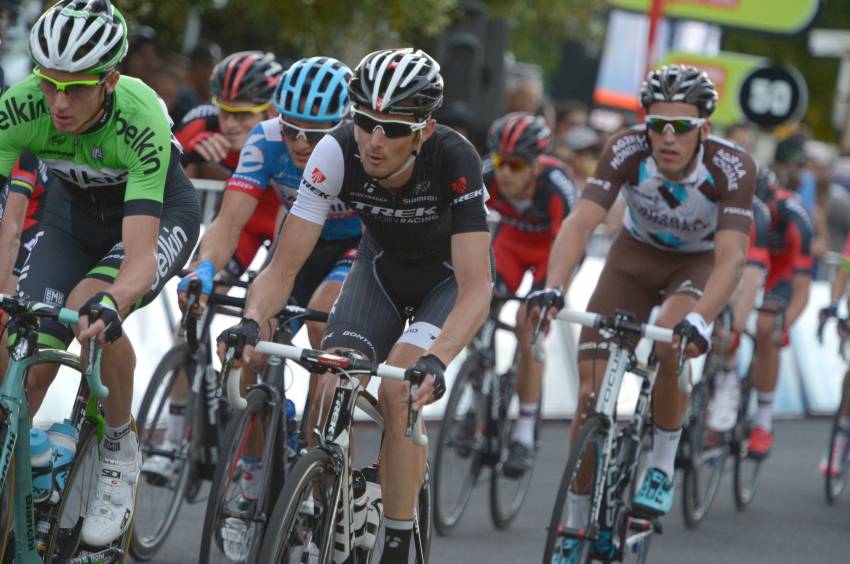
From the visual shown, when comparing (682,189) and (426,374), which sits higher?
(682,189)

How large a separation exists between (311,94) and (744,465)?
495cm

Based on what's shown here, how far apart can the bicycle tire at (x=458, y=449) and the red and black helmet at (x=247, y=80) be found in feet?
6.28

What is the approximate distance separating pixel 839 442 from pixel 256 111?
4.88 metres

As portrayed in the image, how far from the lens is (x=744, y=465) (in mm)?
10125

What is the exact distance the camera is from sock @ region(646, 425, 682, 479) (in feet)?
23.3

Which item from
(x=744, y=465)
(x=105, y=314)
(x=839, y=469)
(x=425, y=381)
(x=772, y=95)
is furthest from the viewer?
(x=772, y=95)

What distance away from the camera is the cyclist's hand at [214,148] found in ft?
25.8

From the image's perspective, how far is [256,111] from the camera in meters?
7.84

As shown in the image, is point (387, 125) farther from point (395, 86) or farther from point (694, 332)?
point (694, 332)

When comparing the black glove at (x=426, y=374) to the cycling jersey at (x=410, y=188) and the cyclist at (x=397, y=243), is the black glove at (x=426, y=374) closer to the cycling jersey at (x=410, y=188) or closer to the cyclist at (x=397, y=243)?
the cyclist at (x=397, y=243)

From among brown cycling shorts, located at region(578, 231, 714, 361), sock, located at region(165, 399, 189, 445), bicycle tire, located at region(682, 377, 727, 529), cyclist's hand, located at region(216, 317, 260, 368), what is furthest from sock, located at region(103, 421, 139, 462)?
bicycle tire, located at region(682, 377, 727, 529)

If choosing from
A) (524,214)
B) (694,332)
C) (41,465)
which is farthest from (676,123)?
(41,465)

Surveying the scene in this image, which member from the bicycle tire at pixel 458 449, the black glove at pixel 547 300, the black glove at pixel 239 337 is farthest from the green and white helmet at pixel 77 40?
the bicycle tire at pixel 458 449

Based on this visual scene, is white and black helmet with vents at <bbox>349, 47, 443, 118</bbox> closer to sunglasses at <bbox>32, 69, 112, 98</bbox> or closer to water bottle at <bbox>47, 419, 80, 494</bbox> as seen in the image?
sunglasses at <bbox>32, 69, 112, 98</bbox>
